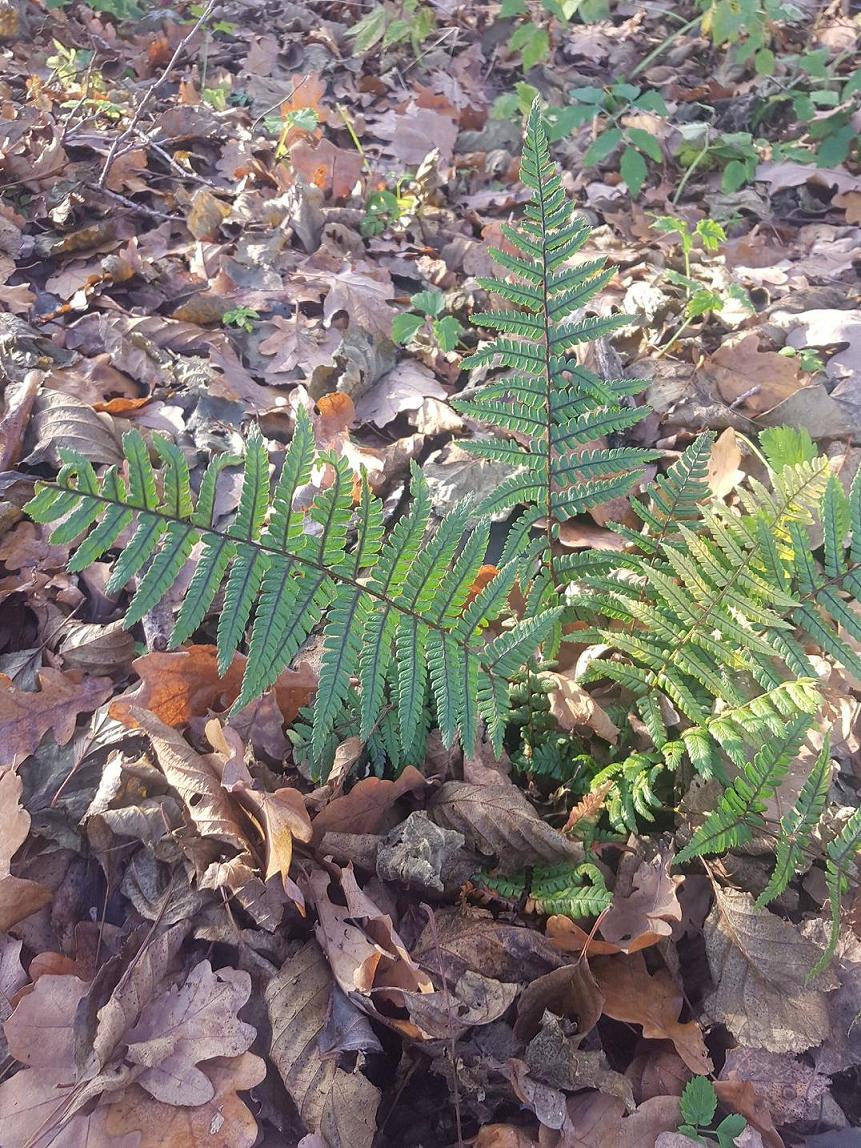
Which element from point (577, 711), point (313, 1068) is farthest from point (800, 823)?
point (313, 1068)

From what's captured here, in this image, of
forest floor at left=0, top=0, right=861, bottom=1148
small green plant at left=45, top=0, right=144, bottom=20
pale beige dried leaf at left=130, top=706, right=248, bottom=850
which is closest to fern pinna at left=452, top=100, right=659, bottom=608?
forest floor at left=0, top=0, right=861, bottom=1148

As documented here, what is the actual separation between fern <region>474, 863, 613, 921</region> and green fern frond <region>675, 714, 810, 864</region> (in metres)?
0.20

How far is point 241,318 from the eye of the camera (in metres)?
3.36

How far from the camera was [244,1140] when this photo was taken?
4.86 ft

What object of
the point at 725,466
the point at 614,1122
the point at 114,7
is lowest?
the point at 614,1122

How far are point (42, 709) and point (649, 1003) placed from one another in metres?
1.69

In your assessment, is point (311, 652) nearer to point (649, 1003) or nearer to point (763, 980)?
point (649, 1003)

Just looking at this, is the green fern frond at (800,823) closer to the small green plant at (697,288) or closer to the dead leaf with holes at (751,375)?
the dead leaf with holes at (751,375)

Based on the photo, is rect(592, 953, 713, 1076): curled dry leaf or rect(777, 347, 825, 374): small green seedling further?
rect(777, 347, 825, 374): small green seedling

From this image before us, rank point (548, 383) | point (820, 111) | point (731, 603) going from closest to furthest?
point (731, 603) < point (548, 383) < point (820, 111)

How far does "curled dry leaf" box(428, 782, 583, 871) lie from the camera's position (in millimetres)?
1853

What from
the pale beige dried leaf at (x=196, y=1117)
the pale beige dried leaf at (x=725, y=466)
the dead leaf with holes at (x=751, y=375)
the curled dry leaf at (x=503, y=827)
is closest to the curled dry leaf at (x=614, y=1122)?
the curled dry leaf at (x=503, y=827)

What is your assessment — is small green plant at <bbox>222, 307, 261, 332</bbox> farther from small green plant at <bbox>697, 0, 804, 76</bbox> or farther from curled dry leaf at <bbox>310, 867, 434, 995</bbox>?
small green plant at <bbox>697, 0, 804, 76</bbox>

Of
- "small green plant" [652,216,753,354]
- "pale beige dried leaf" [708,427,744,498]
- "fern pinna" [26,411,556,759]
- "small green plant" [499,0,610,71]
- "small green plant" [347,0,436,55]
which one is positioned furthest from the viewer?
"small green plant" [347,0,436,55]
